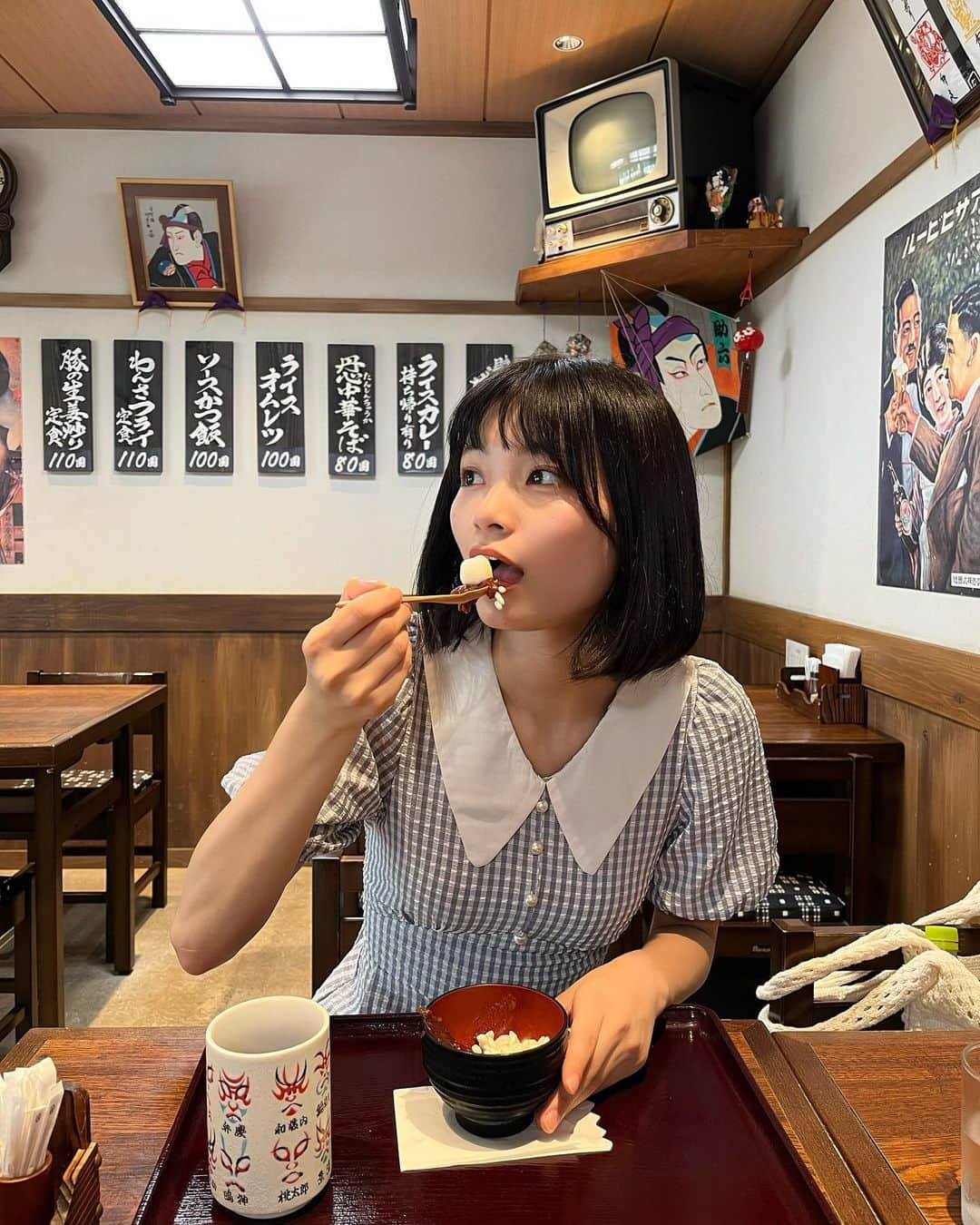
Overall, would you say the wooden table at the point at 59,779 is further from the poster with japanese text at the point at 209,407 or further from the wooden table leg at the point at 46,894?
the poster with japanese text at the point at 209,407

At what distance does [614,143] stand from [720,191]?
43 cm

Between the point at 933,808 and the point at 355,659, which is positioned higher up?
the point at 355,659

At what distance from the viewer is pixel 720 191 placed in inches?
125

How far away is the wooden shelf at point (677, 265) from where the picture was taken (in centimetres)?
306

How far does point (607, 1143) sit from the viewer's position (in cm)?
69

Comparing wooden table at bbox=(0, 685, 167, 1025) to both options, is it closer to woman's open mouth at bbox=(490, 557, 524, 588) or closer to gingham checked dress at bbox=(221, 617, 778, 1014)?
gingham checked dress at bbox=(221, 617, 778, 1014)

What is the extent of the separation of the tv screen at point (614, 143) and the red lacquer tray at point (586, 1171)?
316 cm

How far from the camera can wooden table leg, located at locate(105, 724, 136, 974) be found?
2.93m

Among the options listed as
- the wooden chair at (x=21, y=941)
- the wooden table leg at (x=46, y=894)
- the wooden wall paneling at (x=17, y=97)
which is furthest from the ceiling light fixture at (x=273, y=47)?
the wooden chair at (x=21, y=941)

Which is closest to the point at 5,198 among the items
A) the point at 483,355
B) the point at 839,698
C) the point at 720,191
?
the point at 483,355

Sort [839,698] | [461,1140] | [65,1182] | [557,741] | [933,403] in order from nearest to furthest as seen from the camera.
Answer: [65,1182], [461,1140], [557,741], [933,403], [839,698]

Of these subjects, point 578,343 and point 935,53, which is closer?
point 935,53

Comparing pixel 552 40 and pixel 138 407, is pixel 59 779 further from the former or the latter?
pixel 552 40

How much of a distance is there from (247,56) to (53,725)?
2467 millimetres
